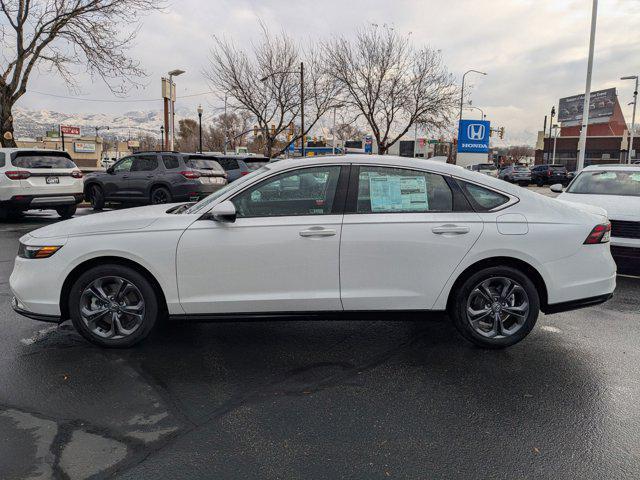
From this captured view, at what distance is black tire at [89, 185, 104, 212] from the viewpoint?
50.7ft

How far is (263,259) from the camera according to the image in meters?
3.92

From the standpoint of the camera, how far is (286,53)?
2703 centimetres

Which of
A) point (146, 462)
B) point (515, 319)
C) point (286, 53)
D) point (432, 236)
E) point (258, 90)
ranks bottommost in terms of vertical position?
point (146, 462)

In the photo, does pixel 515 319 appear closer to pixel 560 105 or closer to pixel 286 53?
pixel 286 53

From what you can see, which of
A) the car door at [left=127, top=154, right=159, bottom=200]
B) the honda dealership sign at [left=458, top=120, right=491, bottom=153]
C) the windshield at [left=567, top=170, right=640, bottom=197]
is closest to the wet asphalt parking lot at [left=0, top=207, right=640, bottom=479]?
the windshield at [left=567, top=170, right=640, bottom=197]

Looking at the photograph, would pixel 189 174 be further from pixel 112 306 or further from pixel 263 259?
pixel 263 259

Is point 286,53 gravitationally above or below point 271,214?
above

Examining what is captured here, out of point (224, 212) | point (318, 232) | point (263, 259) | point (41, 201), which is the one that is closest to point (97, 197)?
point (41, 201)

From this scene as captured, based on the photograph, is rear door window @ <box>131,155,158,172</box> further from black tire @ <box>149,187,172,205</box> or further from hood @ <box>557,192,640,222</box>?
hood @ <box>557,192,640,222</box>

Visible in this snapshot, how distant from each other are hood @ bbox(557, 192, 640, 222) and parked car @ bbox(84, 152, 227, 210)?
33.5ft

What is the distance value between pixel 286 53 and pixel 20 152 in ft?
60.6

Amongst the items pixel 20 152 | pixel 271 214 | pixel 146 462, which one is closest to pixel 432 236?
pixel 271 214

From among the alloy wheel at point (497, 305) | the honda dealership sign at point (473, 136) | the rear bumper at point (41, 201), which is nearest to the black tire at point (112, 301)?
the alloy wheel at point (497, 305)

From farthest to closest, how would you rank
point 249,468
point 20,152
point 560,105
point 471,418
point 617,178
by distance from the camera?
point 560,105
point 20,152
point 617,178
point 471,418
point 249,468
